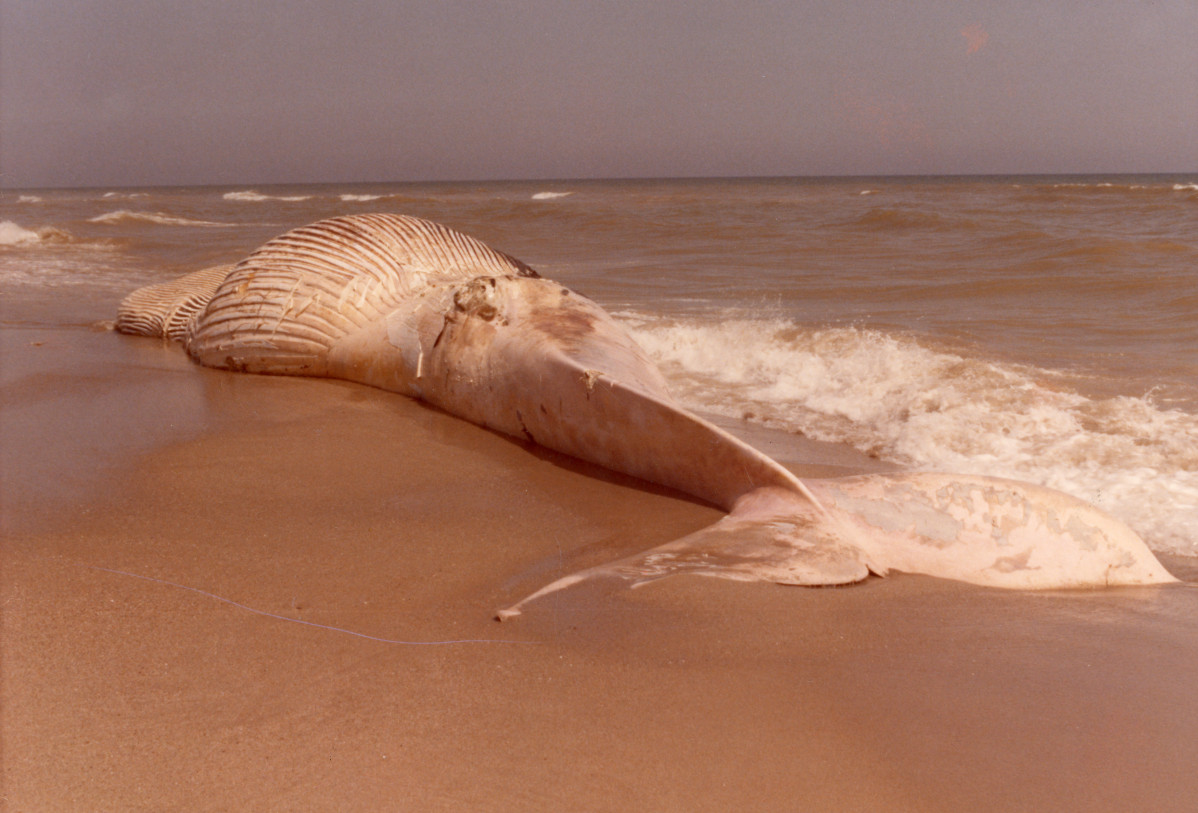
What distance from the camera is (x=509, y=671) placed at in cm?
179

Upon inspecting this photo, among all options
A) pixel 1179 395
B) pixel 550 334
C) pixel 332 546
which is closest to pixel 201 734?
pixel 332 546

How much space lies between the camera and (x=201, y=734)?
5.12 ft

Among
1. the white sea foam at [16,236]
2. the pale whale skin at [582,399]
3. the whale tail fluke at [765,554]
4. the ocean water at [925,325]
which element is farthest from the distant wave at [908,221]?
the whale tail fluke at [765,554]

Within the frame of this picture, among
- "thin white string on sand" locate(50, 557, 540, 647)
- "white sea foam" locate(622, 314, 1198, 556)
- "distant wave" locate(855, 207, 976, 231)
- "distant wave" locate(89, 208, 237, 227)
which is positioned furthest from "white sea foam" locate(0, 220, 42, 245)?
"thin white string on sand" locate(50, 557, 540, 647)

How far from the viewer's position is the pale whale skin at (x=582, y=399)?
7.79ft

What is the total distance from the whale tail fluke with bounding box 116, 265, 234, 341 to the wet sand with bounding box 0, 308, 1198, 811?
2.86 m

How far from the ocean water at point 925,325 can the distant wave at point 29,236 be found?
62 millimetres

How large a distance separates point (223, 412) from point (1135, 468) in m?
3.50

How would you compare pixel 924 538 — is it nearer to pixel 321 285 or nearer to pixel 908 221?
pixel 321 285

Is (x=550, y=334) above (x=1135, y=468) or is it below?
above

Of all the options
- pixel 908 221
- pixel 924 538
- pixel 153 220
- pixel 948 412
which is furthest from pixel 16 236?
pixel 924 538

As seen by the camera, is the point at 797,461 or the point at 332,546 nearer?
the point at 332,546

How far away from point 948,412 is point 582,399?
1.96m

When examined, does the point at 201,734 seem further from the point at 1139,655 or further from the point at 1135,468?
the point at 1135,468
